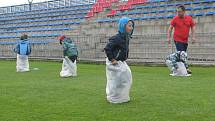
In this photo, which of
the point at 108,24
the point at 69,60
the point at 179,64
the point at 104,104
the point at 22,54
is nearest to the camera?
the point at 104,104

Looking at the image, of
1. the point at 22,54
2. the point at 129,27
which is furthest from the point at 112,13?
the point at 129,27

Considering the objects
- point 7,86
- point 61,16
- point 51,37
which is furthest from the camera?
point 61,16

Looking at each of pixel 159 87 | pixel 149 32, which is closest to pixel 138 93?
pixel 159 87

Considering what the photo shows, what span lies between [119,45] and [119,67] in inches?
14.0

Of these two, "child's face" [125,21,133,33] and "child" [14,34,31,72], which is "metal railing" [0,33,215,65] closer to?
"child" [14,34,31,72]

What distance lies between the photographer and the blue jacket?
6.94 metres

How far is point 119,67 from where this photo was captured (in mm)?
6906

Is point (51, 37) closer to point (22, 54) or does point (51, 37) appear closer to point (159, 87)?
point (22, 54)

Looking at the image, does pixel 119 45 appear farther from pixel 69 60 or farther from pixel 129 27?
pixel 69 60

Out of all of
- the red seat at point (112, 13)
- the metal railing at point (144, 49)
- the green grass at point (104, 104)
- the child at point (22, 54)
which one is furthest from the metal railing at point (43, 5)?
the green grass at point (104, 104)

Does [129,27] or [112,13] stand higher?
[112,13]

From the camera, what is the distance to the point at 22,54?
16.2m

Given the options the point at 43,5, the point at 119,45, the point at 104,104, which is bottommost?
the point at 104,104

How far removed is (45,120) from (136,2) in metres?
21.3
